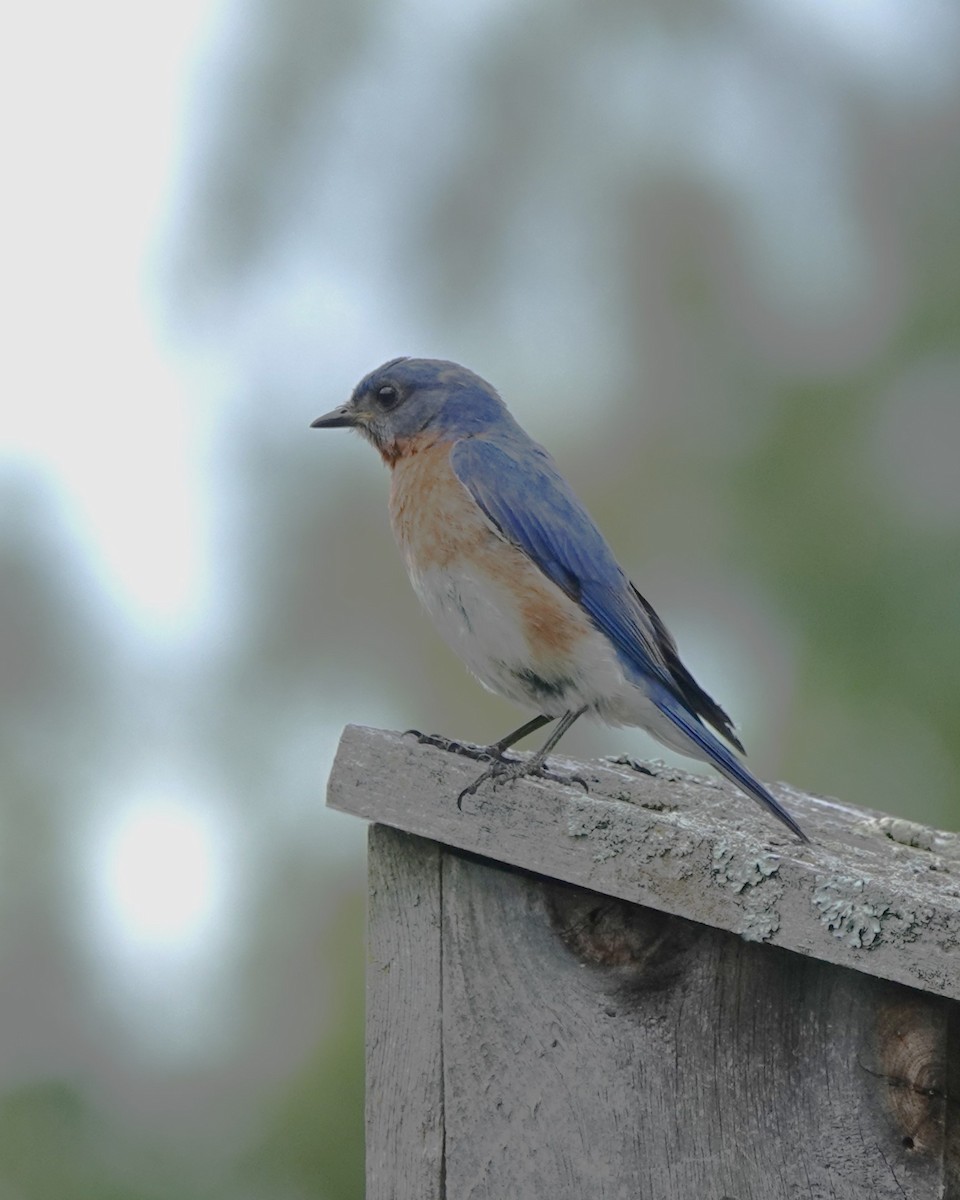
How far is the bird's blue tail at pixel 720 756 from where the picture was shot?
8.42 feet

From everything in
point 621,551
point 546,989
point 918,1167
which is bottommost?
point 918,1167

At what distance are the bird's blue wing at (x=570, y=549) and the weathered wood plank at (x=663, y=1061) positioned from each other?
0.87 metres

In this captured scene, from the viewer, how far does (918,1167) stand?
2.20m

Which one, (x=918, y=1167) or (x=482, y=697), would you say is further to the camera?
(x=482, y=697)

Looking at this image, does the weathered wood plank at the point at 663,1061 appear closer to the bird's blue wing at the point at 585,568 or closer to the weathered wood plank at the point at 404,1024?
the weathered wood plank at the point at 404,1024

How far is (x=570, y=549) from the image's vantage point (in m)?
3.36

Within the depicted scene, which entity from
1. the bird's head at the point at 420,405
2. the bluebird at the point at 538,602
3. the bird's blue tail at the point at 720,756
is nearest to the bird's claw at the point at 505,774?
the bird's blue tail at the point at 720,756

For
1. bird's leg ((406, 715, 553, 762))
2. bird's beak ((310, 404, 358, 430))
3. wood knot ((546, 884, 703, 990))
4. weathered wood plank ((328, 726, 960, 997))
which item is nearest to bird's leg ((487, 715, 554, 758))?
bird's leg ((406, 715, 553, 762))

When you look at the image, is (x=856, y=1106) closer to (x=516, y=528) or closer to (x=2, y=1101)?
(x=516, y=528)

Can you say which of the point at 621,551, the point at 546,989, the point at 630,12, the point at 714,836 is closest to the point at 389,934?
the point at 546,989

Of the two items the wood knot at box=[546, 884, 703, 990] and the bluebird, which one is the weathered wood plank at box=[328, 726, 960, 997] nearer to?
the wood knot at box=[546, 884, 703, 990]

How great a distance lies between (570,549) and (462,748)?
74 centimetres

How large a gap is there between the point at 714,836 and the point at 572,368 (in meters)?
3.85

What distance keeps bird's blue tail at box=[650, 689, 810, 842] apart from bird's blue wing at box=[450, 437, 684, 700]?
0.06m
